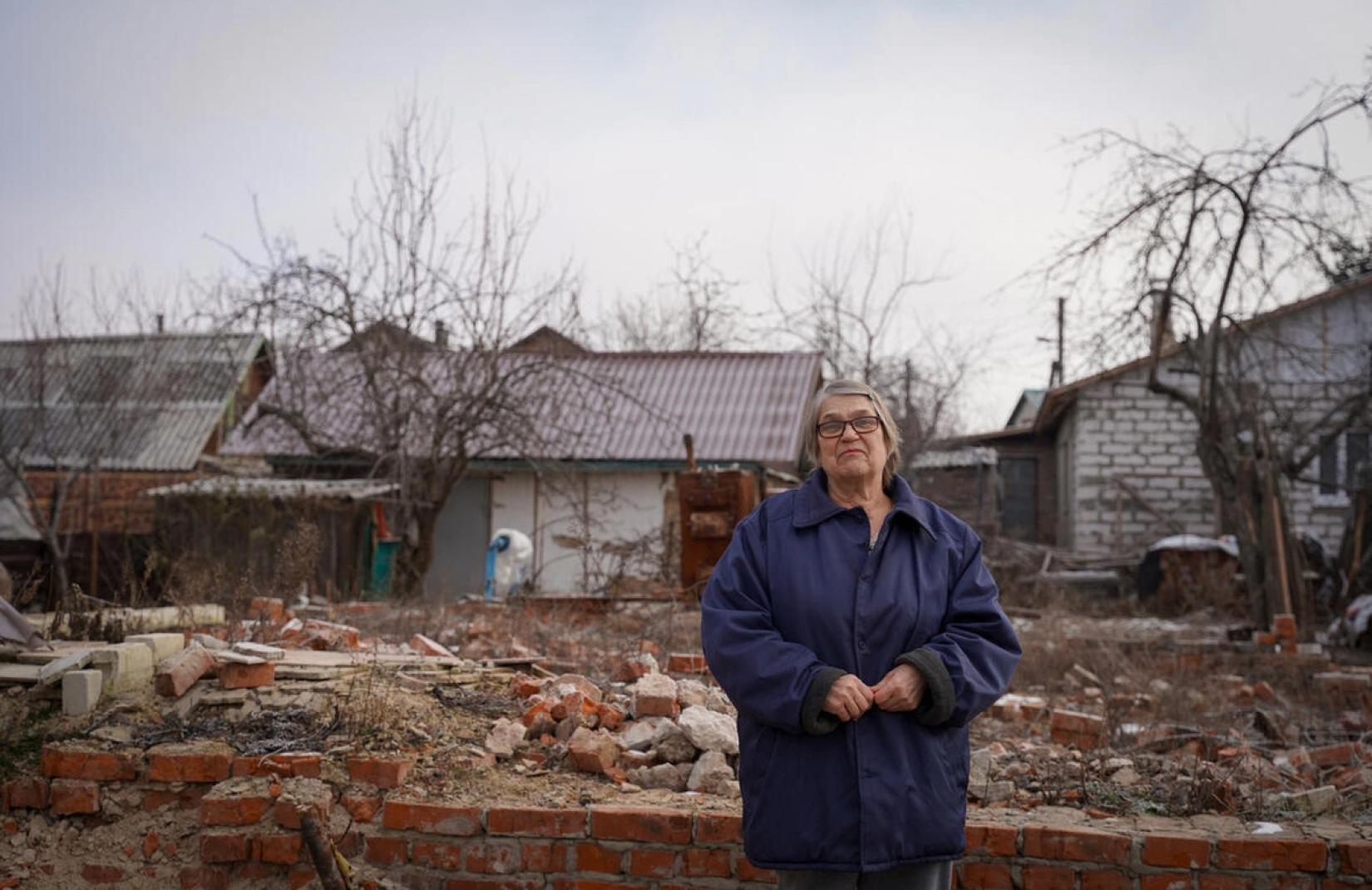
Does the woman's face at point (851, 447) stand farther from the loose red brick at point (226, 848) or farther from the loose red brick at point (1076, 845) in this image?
the loose red brick at point (226, 848)

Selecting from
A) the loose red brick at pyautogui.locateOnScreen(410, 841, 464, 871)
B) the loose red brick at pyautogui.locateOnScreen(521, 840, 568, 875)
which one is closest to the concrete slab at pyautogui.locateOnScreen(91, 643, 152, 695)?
the loose red brick at pyautogui.locateOnScreen(410, 841, 464, 871)

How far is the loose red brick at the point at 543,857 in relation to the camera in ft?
12.7

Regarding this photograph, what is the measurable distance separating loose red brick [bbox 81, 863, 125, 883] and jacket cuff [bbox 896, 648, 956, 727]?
3.05m

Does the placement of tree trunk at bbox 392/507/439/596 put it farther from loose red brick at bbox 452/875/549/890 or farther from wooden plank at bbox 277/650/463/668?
loose red brick at bbox 452/875/549/890

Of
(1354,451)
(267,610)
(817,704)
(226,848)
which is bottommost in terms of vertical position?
(226,848)

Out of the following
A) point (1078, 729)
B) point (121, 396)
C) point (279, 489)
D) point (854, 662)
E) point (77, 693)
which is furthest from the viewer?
point (121, 396)

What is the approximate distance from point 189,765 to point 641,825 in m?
1.73

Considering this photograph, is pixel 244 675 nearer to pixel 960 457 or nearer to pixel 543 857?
pixel 543 857

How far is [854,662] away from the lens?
282cm

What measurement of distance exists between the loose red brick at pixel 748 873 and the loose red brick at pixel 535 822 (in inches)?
20.1

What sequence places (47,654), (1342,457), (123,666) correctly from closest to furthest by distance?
(123,666), (47,654), (1342,457)

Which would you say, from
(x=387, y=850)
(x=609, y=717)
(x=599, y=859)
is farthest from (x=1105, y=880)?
(x=387, y=850)

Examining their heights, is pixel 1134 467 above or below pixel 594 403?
below

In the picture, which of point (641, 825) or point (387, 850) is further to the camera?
point (387, 850)
